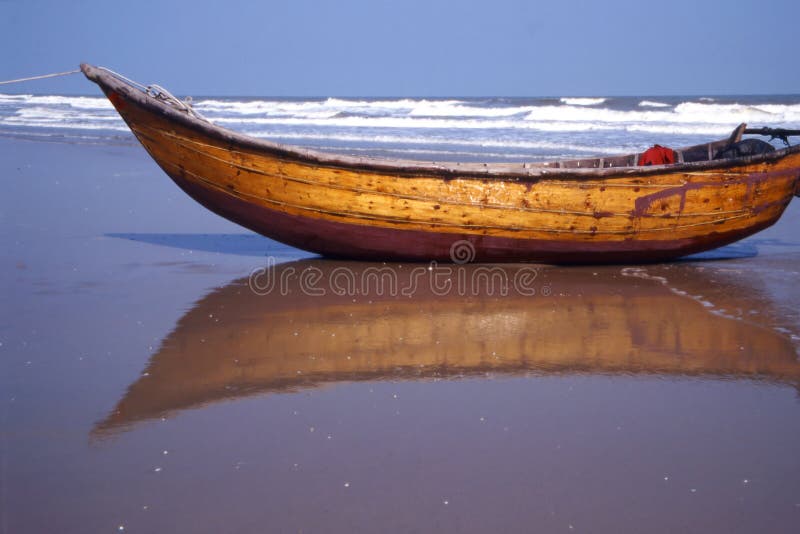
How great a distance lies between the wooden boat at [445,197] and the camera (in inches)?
212

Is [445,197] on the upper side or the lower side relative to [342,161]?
lower

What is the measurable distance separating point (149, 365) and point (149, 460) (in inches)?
42.3

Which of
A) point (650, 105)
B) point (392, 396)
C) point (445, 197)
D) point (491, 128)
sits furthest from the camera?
point (650, 105)

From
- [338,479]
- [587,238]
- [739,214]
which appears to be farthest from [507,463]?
[739,214]

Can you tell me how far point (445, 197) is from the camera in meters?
5.50

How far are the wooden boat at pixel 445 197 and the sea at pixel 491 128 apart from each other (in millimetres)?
6960

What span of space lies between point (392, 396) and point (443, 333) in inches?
38.8

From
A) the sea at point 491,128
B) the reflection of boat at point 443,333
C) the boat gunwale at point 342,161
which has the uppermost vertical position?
the boat gunwale at point 342,161

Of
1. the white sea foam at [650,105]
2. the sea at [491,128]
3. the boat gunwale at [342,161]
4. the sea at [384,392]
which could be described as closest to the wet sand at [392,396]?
the sea at [384,392]

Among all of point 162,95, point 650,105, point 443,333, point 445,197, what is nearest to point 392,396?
point 443,333

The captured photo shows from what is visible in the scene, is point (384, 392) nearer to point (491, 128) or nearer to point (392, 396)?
point (392, 396)

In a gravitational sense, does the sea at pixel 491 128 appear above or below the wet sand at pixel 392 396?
above

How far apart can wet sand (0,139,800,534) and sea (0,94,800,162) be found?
26.3 feet

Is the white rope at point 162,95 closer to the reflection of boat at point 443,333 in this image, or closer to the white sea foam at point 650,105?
the reflection of boat at point 443,333
